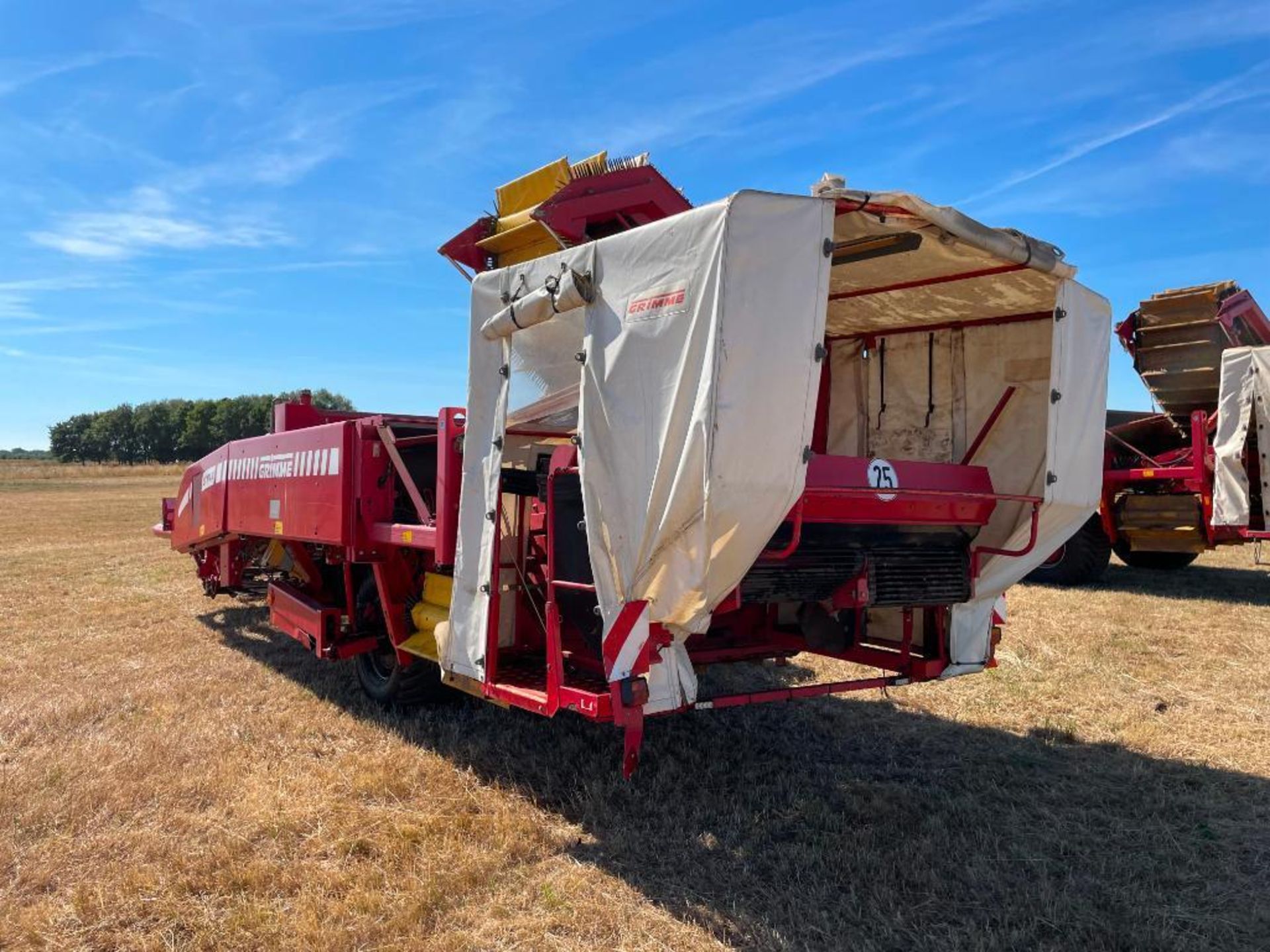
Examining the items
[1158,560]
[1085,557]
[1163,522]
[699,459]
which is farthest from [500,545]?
[1158,560]

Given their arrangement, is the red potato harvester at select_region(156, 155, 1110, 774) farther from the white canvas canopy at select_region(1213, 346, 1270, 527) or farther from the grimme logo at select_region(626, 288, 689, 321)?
the white canvas canopy at select_region(1213, 346, 1270, 527)

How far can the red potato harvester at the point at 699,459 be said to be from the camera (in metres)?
2.92

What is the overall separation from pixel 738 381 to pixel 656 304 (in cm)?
44

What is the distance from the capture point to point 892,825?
12.0ft

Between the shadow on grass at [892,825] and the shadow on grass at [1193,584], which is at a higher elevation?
the shadow on grass at [1193,584]

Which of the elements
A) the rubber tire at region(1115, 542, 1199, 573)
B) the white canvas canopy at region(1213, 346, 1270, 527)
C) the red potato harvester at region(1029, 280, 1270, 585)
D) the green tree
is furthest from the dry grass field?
the green tree

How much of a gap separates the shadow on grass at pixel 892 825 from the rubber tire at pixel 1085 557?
5829 millimetres

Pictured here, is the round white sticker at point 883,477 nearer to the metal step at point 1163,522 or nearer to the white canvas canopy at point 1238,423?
the white canvas canopy at point 1238,423

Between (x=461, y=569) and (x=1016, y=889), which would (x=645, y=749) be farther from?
(x=1016, y=889)

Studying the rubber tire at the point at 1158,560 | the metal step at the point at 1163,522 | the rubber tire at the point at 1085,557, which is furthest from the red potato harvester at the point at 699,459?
the rubber tire at the point at 1158,560

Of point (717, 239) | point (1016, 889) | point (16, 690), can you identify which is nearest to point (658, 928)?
point (1016, 889)

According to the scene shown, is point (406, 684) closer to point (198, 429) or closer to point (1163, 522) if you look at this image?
point (1163, 522)

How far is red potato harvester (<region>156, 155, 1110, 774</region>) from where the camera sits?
2.92m

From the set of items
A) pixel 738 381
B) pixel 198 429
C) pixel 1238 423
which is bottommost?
pixel 738 381
